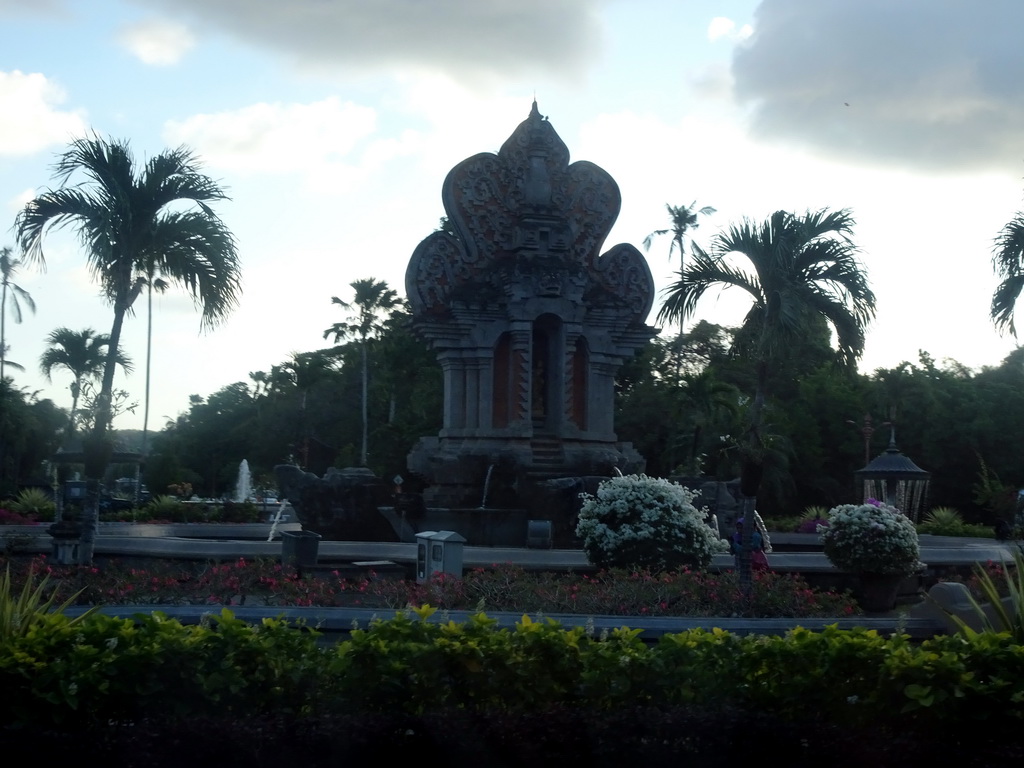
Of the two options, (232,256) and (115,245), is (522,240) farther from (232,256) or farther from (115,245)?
(115,245)

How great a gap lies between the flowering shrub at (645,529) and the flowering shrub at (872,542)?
1624 mm

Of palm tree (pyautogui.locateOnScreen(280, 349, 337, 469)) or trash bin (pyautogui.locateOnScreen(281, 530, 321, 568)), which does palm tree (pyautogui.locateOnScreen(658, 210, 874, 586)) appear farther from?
palm tree (pyautogui.locateOnScreen(280, 349, 337, 469))

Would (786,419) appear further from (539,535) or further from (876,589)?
(876,589)

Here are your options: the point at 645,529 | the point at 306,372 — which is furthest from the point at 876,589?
the point at 306,372

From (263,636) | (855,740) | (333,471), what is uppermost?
(333,471)

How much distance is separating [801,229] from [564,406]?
8.84 metres

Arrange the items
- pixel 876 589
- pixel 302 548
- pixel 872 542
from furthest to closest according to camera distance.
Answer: pixel 876 589 → pixel 872 542 → pixel 302 548

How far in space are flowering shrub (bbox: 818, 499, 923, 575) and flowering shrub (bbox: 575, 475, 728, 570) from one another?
5.33 ft

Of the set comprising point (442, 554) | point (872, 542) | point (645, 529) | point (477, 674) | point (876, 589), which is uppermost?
point (645, 529)

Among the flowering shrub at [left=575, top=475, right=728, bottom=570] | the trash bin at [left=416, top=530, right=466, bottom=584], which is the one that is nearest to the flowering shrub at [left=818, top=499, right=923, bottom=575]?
the flowering shrub at [left=575, top=475, right=728, bottom=570]

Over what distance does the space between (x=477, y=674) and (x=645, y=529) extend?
824 cm

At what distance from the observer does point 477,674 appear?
6148mm

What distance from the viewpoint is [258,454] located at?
73125 millimetres

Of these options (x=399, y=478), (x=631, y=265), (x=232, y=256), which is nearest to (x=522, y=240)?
(x=631, y=265)
